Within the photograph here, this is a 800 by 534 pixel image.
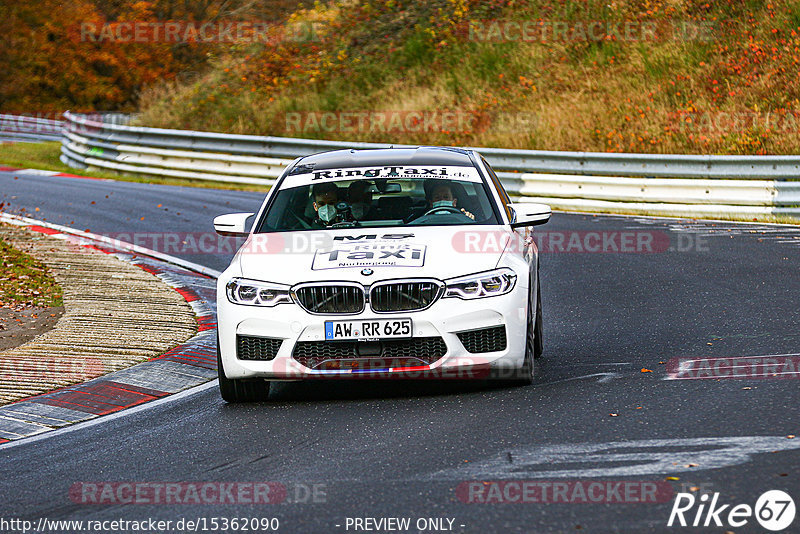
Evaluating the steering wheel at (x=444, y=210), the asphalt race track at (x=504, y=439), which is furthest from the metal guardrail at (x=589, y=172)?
the steering wheel at (x=444, y=210)

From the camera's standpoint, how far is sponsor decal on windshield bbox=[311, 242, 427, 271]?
7.58 meters

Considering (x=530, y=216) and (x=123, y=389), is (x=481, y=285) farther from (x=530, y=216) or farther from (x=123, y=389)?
(x=123, y=389)

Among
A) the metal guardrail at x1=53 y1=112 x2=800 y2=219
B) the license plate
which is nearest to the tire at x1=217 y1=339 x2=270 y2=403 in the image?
the license plate

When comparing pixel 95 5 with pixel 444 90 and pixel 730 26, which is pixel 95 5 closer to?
pixel 444 90

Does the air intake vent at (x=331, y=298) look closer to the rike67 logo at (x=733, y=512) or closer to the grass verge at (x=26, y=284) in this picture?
the rike67 logo at (x=733, y=512)

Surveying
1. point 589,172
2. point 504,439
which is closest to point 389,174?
point 504,439

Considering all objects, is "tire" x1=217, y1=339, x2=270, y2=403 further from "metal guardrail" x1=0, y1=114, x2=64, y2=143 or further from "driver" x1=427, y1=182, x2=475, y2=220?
"metal guardrail" x1=0, y1=114, x2=64, y2=143

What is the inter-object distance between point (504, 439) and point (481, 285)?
142 centimetres

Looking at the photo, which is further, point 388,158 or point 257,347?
point 388,158

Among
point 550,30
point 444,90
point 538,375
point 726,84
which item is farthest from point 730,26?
point 538,375

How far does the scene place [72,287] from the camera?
12.5 meters

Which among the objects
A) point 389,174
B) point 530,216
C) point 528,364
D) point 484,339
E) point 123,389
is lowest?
point 123,389

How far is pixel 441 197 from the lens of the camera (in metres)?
8.89

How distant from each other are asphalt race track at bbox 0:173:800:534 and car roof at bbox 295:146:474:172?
1.70 metres
